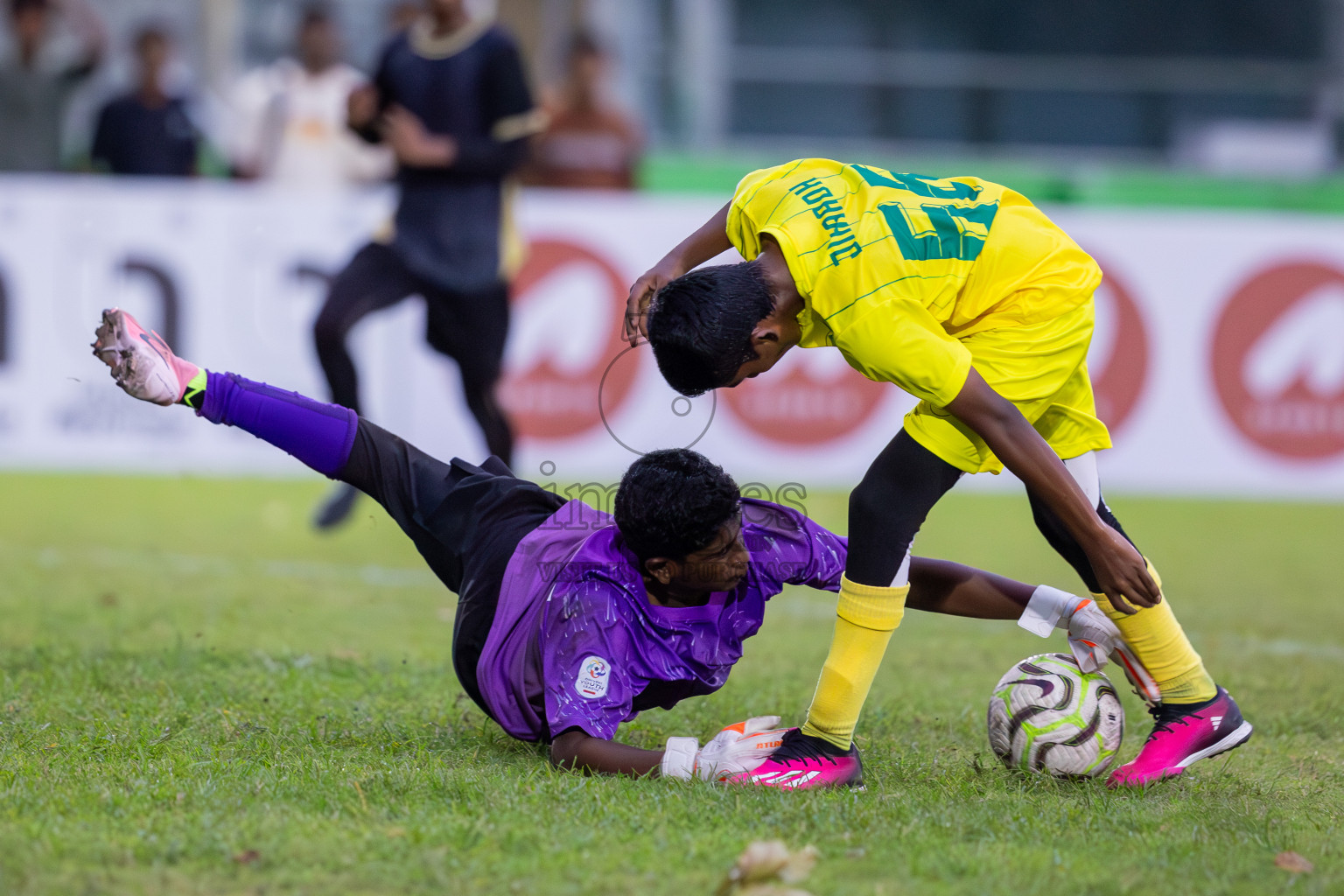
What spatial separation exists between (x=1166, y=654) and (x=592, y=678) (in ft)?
4.75

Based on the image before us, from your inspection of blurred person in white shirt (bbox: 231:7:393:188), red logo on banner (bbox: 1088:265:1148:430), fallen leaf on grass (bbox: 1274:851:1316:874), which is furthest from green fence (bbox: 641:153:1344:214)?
fallen leaf on grass (bbox: 1274:851:1316:874)

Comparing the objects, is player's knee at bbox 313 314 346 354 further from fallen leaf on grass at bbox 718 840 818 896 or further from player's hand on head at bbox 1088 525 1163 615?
fallen leaf on grass at bbox 718 840 818 896

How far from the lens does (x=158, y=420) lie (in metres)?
9.33

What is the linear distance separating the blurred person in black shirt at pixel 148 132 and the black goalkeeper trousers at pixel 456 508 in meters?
6.84

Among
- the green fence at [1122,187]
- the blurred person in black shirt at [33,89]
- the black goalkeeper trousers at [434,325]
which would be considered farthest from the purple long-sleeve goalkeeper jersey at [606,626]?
the blurred person in black shirt at [33,89]

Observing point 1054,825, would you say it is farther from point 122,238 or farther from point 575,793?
point 122,238

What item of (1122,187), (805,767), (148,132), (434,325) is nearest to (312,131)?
(148,132)

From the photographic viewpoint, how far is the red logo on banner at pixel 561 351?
9.57 m

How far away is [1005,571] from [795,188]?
3650 millimetres

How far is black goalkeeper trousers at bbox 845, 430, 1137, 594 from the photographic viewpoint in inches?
134

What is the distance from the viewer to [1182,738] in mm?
3613

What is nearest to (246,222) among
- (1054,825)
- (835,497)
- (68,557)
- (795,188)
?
(68,557)

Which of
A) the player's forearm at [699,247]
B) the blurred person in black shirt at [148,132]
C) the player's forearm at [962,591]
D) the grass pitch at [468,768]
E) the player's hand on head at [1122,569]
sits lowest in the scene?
the grass pitch at [468,768]

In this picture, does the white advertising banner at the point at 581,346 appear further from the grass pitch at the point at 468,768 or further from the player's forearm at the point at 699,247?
the player's forearm at the point at 699,247
